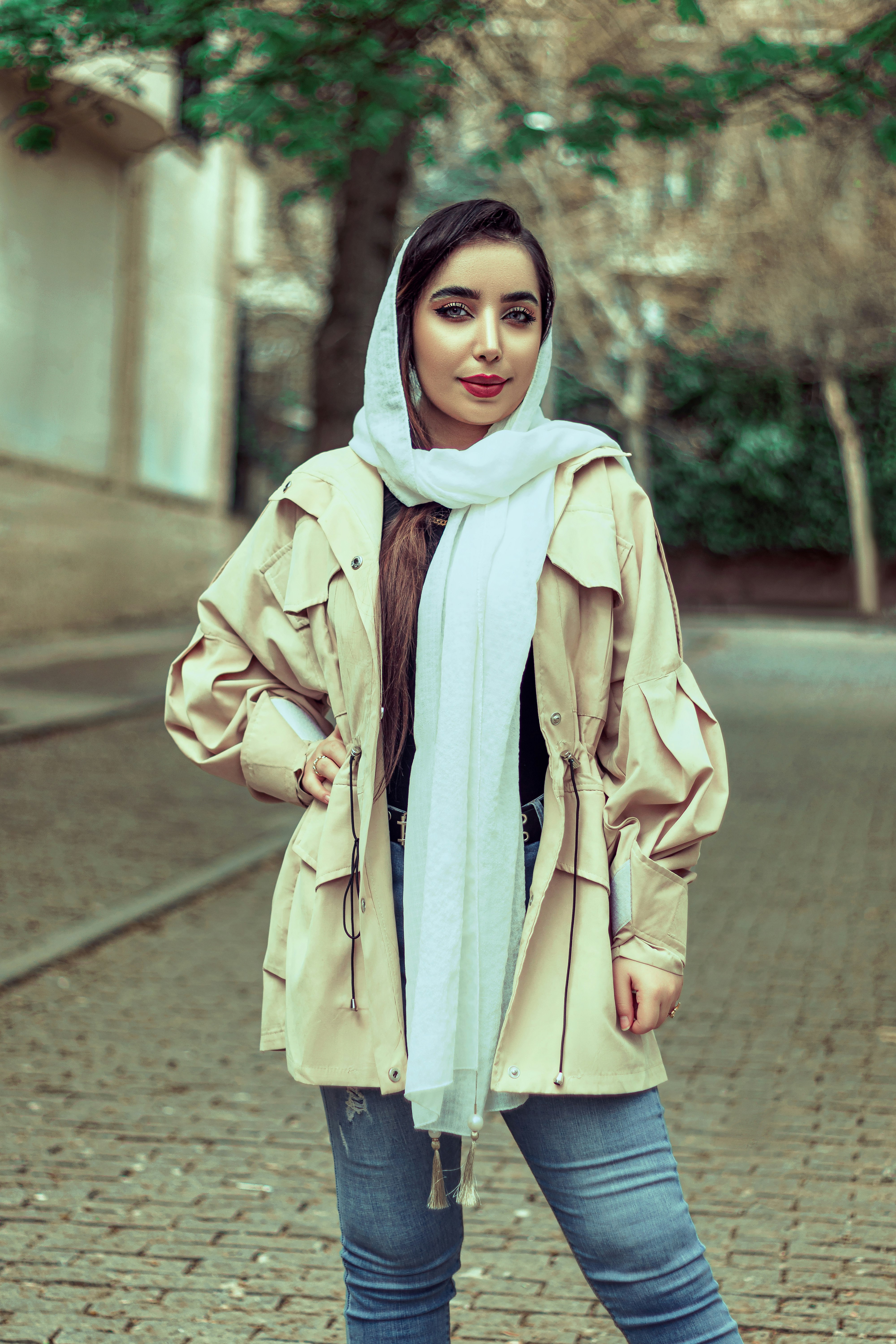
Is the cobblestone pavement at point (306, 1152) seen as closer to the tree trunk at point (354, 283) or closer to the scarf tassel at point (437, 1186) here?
the scarf tassel at point (437, 1186)

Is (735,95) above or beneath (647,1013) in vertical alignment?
above

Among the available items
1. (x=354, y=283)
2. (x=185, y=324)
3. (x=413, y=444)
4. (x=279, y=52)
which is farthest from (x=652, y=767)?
(x=185, y=324)

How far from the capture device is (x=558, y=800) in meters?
2.09

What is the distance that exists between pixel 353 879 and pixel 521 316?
0.79m

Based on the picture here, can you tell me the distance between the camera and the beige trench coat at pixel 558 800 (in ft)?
6.82

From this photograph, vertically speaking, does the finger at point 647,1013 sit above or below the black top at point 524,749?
below

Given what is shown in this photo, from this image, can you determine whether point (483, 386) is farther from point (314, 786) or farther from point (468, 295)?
point (314, 786)

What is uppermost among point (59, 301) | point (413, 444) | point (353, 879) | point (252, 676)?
point (59, 301)

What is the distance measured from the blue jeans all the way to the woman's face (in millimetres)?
614

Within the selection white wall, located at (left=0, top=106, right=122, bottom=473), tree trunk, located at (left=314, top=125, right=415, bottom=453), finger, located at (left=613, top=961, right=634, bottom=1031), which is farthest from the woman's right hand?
white wall, located at (left=0, top=106, right=122, bottom=473)

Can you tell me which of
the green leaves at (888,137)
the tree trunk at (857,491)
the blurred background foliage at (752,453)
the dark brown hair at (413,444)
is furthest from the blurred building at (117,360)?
the dark brown hair at (413,444)

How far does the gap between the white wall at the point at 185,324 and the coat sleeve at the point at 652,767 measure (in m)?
18.5

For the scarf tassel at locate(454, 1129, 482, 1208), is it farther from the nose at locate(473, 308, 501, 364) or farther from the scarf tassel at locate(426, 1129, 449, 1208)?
the nose at locate(473, 308, 501, 364)

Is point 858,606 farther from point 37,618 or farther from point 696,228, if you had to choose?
point 37,618
